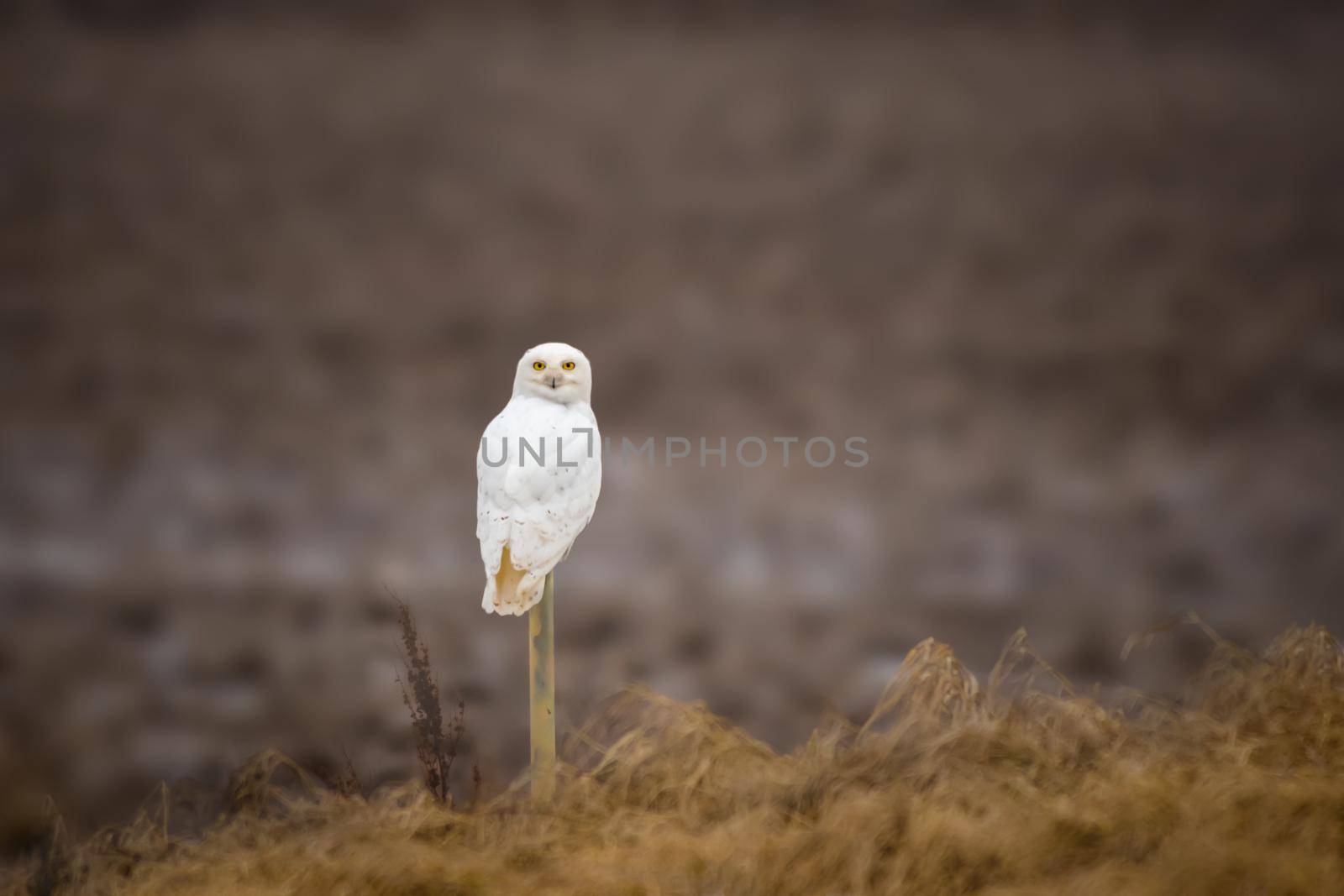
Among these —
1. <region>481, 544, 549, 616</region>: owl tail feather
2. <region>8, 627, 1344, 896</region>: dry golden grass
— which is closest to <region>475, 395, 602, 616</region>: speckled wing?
<region>481, 544, 549, 616</region>: owl tail feather

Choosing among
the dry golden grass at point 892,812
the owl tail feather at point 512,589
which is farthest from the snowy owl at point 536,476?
the dry golden grass at point 892,812

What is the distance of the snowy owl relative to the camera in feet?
9.69

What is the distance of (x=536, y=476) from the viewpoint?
3002 mm

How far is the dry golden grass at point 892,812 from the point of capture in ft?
8.55

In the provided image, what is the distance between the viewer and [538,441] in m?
3.02

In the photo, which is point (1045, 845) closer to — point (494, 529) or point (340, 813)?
point (494, 529)

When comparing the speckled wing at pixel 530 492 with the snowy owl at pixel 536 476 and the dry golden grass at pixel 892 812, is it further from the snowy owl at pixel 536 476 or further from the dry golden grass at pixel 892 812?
the dry golden grass at pixel 892 812

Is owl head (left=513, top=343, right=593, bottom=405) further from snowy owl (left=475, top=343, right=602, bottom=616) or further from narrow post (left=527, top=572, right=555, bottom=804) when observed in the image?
narrow post (left=527, top=572, right=555, bottom=804)

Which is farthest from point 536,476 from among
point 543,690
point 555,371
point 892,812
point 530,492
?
point 892,812

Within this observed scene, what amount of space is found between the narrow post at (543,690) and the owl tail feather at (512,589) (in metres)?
0.09

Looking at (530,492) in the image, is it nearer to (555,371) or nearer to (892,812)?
(555,371)

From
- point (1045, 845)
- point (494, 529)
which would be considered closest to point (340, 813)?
point (494, 529)

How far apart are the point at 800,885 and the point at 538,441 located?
1284mm

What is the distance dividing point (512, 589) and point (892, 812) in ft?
3.61
